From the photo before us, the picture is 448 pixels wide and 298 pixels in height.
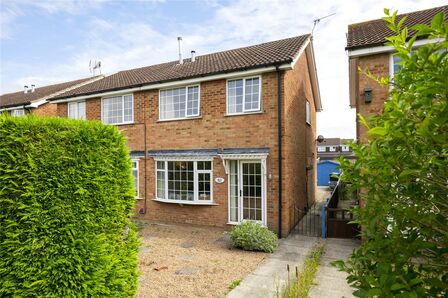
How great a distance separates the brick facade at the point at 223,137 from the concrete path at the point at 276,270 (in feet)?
3.07

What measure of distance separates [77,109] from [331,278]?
48.1 feet

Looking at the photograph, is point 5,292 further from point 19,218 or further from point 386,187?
point 386,187

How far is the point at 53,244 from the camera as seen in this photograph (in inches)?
145

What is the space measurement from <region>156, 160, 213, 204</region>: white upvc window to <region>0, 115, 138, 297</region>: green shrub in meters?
6.58

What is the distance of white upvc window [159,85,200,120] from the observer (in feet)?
37.1

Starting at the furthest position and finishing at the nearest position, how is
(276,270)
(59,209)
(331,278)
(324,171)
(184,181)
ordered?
(324,171)
(184,181)
(276,270)
(331,278)
(59,209)

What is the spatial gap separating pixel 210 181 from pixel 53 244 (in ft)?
24.0

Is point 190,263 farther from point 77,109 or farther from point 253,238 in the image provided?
point 77,109

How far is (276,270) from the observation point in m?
6.49

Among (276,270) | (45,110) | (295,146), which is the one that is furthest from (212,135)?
(45,110)

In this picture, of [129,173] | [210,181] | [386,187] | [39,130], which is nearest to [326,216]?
[210,181]

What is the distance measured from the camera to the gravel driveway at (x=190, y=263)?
554 cm

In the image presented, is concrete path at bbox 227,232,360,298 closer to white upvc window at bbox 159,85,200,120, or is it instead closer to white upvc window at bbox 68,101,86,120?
white upvc window at bbox 159,85,200,120

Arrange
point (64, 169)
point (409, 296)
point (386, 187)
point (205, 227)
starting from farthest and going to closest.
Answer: point (205, 227) → point (64, 169) → point (386, 187) → point (409, 296)
